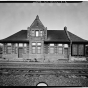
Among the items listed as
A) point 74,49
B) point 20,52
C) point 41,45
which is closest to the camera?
point 41,45

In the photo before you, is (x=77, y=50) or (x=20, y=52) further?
(x=77, y=50)

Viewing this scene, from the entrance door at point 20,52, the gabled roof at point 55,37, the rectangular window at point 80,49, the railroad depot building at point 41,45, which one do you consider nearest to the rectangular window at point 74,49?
the railroad depot building at point 41,45

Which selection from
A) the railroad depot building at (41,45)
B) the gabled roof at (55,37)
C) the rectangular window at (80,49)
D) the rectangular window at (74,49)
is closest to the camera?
the railroad depot building at (41,45)

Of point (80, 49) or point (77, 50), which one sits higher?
point (80, 49)

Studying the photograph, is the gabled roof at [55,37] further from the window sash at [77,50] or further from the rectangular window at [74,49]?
the window sash at [77,50]

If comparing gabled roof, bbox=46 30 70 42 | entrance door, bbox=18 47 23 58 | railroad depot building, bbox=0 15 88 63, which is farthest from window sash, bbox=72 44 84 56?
entrance door, bbox=18 47 23 58

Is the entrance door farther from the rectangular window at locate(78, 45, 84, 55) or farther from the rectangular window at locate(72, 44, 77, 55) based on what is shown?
the rectangular window at locate(78, 45, 84, 55)


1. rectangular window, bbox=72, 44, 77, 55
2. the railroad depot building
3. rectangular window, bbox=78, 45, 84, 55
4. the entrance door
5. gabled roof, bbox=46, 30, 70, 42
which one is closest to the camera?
the railroad depot building

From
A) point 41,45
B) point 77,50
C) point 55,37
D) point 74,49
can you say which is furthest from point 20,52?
point 77,50

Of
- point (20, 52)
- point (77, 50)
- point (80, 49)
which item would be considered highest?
point (80, 49)

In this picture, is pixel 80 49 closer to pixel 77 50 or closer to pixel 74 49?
pixel 77 50

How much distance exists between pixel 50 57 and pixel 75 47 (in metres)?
4.73

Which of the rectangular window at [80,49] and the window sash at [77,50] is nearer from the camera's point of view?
the window sash at [77,50]

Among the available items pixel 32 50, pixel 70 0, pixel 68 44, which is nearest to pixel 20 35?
pixel 32 50
